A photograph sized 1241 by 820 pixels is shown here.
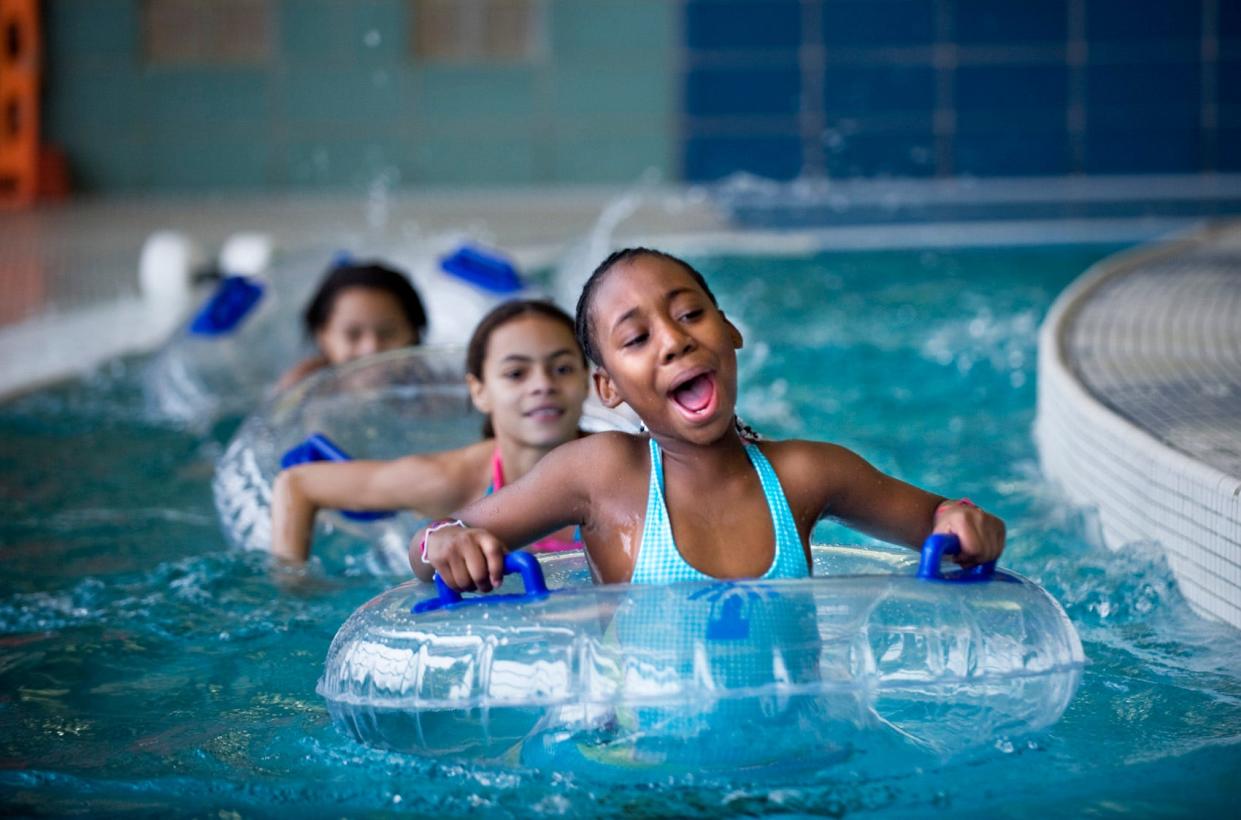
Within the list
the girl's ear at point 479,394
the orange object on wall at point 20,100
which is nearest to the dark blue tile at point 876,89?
the orange object on wall at point 20,100

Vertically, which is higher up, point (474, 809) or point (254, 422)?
point (254, 422)

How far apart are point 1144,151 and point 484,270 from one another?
769cm

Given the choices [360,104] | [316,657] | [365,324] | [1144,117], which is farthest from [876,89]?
[316,657]

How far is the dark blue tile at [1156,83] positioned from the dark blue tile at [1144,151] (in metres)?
0.23

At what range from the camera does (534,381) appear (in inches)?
121

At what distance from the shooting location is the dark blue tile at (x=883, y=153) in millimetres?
11719

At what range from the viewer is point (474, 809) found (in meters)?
2.08

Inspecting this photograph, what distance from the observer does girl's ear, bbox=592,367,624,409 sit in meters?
2.17

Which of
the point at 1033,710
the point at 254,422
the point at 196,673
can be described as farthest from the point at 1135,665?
the point at 254,422

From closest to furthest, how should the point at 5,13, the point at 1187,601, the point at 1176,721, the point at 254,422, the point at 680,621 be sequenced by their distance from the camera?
the point at 680,621 → the point at 1176,721 → the point at 1187,601 → the point at 254,422 → the point at 5,13

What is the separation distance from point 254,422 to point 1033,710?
228 cm

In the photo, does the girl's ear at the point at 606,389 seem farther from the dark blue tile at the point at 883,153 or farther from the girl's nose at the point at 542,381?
the dark blue tile at the point at 883,153

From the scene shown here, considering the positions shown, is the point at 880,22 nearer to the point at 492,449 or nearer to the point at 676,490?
the point at 492,449

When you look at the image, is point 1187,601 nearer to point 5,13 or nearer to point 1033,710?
point 1033,710
